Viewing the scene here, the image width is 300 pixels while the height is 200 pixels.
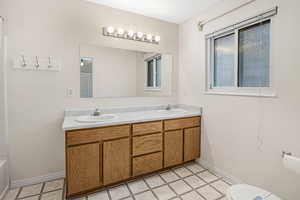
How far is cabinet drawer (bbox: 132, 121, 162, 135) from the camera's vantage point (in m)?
1.93

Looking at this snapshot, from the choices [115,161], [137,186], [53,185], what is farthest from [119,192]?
[53,185]

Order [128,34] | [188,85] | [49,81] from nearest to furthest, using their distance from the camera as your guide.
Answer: [49,81] < [128,34] < [188,85]

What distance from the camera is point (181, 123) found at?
2.28 m

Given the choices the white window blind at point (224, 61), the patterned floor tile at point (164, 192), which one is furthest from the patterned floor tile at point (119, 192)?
the white window blind at point (224, 61)

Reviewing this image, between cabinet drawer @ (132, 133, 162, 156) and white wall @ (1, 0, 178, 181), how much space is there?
81 centimetres

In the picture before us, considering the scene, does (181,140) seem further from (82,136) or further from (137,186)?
(82,136)

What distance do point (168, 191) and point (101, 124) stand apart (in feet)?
3.60

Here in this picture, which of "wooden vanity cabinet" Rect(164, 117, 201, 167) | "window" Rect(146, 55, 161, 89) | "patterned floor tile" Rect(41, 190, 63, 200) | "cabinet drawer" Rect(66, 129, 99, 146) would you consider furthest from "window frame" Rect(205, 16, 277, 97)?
"patterned floor tile" Rect(41, 190, 63, 200)

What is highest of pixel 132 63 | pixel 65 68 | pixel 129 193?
pixel 132 63

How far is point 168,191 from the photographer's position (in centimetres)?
182

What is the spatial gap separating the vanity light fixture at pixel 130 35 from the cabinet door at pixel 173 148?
1502mm

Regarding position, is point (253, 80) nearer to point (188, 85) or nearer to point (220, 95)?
point (220, 95)

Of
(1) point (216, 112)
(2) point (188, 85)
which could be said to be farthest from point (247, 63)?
(2) point (188, 85)

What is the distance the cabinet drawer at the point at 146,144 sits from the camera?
1938mm
